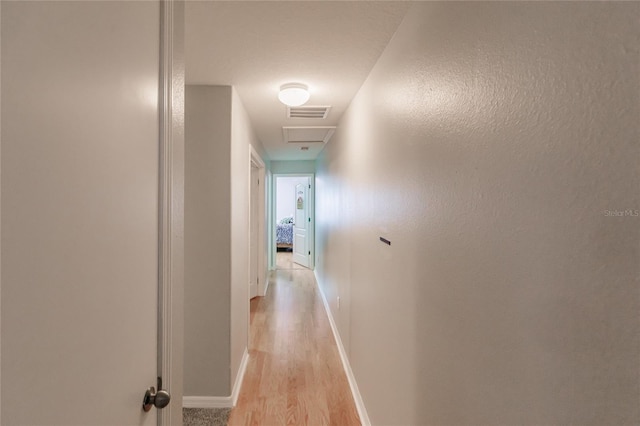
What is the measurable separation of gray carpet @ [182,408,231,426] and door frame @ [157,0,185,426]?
3.89ft

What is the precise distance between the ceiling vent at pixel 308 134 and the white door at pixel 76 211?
2.61 meters

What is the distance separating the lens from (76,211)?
53 cm

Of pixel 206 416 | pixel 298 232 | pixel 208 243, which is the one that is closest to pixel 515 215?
pixel 208 243

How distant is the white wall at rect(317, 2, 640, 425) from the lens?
0.49 meters

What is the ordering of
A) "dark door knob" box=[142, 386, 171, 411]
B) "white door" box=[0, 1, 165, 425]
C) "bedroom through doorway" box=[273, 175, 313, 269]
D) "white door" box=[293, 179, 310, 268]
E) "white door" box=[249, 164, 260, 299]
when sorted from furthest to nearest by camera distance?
1. "white door" box=[293, 179, 310, 268]
2. "bedroom through doorway" box=[273, 175, 313, 269]
3. "white door" box=[249, 164, 260, 299]
4. "dark door knob" box=[142, 386, 171, 411]
5. "white door" box=[0, 1, 165, 425]

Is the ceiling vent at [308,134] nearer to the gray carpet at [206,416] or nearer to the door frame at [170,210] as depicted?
the door frame at [170,210]

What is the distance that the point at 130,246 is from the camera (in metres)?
0.70

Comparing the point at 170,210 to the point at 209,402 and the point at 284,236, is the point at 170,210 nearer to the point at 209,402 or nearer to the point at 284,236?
the point at 209,402

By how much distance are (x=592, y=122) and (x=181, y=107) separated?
1.11m

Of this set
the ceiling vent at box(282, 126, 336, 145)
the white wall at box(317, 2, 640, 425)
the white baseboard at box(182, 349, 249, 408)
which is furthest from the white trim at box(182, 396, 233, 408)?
the ceiling vent at box(282, 126, 336, 145)

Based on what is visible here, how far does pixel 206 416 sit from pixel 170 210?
1.83 metres

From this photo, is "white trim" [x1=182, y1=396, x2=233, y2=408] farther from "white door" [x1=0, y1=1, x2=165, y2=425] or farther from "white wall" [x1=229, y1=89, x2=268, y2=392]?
"white door" [x1=0, y1=1, x2=165, y2=425]

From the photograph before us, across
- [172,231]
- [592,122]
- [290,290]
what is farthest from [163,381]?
[290,290]

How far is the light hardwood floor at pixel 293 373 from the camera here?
2.04m
